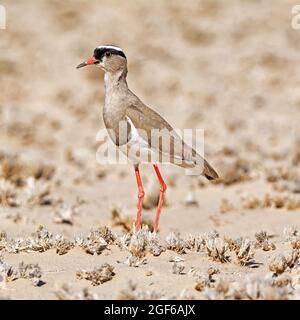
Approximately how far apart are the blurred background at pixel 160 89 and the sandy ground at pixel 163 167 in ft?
0.21

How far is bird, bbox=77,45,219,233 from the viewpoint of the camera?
6199mm

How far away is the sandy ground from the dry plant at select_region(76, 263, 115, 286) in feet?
0.03

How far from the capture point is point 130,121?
20.4 feet

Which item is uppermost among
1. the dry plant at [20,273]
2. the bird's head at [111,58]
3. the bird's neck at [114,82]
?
the bird's head at [111,58]

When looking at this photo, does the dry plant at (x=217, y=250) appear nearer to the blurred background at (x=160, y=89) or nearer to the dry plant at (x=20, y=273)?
the dry plant at (x=20, y=273)

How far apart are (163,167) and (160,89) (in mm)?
8843

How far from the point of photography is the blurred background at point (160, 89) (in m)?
11.4

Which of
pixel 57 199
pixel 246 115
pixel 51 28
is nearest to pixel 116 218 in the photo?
pixel 57 199

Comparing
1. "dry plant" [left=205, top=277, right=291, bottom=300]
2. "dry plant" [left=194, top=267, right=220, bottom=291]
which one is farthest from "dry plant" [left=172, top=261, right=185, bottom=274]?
"dry plant" [left=205, top=277, right=291, bottom=300]

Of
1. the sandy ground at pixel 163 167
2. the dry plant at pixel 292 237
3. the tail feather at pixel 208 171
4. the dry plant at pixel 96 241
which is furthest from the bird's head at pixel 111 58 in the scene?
the dry plant at pixel 292 237

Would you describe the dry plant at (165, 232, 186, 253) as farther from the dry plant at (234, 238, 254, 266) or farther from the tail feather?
the tail feather

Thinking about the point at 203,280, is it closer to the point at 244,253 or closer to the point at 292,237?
the point at 244,253

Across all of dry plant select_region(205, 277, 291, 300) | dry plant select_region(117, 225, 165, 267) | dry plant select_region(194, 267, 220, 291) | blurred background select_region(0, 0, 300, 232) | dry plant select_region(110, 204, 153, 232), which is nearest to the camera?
dry plant select_region(205, 277, 291, 300)
